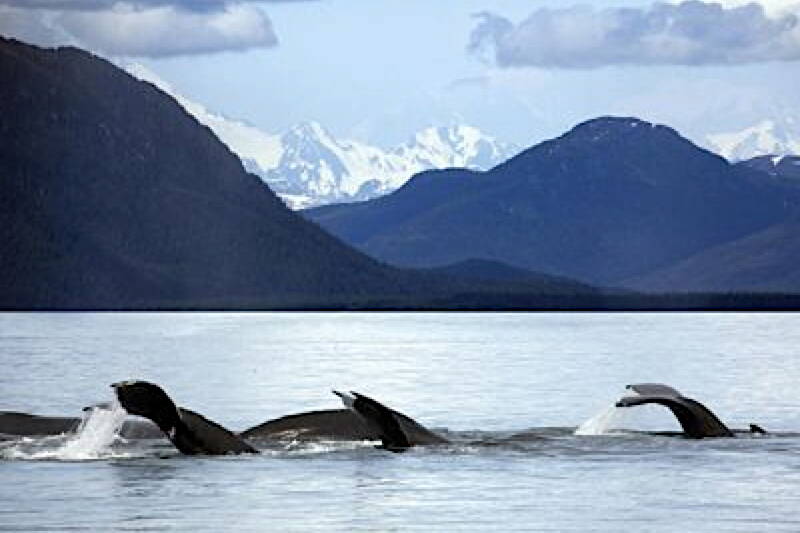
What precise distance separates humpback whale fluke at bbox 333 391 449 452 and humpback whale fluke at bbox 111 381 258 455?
233 centimetres

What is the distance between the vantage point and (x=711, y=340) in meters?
187

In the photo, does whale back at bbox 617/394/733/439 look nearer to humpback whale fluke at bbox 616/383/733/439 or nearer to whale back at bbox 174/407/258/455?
humpback whale fluke at bbox 616/383/733/439

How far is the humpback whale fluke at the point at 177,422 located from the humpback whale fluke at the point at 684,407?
6.84 metres

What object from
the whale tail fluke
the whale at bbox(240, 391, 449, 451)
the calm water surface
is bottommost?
the calm water surface

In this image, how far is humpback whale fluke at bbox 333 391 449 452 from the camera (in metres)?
31.6

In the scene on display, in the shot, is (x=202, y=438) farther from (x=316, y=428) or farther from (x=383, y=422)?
(x=316, y=428)

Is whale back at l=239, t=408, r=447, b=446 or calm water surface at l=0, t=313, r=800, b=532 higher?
whale back at l=239, t=408, r=447, b=446

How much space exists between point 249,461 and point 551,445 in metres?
7.99

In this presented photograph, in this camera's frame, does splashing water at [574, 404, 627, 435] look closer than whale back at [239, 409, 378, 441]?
No

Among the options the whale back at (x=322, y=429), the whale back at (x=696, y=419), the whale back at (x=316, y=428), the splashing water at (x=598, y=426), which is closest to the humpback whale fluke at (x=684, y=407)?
the whale back at (x=696, y=419)

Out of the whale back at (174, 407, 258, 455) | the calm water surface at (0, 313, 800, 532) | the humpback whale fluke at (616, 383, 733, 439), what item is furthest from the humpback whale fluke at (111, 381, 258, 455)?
the humpback whale fluke at (616, 383, 733, 439)

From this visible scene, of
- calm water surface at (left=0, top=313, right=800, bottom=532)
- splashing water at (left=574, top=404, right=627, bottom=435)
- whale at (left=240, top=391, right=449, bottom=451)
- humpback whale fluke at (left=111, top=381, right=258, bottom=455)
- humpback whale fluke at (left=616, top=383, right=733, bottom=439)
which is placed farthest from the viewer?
splashing water at (left=574, top=404, right=627, bottom=435)

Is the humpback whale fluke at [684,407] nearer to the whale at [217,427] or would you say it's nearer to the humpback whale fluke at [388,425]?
the humpback whale fluke at [388,425]

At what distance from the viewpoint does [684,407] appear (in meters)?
36.1
